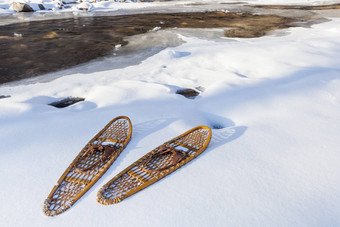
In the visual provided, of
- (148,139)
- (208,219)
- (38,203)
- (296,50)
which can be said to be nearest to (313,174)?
(208,219)

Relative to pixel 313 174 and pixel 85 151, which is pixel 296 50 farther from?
pixel 85 151

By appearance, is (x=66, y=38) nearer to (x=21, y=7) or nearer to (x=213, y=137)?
(x=213, y=137)

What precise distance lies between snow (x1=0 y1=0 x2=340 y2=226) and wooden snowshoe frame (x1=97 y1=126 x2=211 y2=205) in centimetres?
7

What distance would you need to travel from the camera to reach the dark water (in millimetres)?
5984

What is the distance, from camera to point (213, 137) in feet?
9.41

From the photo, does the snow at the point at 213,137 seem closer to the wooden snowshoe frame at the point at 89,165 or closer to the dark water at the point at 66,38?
the wooden snowshoe frame at the point at 89,165

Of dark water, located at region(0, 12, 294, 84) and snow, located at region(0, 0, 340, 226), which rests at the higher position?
snow, located at region(0, 0, 340, 226)

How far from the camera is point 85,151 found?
2635 mm

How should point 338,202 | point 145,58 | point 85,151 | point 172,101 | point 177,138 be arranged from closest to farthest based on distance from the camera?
1. point 338,202
2. point 85,151
3. point 177,138
4. point 172,101
5. point 145,58

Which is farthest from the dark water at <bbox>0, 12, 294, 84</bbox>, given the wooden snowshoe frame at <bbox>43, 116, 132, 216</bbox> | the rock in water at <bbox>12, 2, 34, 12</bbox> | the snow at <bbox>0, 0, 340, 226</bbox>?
the rock in water at <bbox>12, 2, 34, 12</bbox>

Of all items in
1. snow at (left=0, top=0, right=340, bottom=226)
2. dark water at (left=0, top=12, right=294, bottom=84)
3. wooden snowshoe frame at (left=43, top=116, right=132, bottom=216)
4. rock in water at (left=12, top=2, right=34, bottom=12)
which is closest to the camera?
snow at (left=0, top=0, right=340, bottom=226)

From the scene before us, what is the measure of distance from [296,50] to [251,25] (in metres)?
4.86

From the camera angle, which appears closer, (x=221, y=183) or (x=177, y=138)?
(x=221, y=183)

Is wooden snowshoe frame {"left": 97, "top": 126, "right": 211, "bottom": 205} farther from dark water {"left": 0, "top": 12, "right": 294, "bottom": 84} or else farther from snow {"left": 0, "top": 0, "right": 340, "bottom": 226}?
dark water {"left": 0, "top": 12, "right": 294, "bottom": 84}
